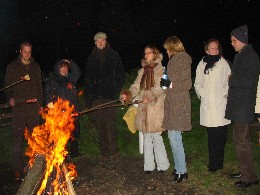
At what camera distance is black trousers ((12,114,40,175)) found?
6586 mm

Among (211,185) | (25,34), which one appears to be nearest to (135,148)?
(211,185)

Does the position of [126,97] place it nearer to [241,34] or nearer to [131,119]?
[131,119]

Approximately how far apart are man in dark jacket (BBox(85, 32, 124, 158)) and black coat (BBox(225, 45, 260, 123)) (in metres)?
2.64

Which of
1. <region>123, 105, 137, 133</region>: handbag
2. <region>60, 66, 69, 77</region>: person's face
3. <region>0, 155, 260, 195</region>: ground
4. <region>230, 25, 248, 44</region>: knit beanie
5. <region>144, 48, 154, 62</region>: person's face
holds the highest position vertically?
<region>230, 25, 248, 44</region>: knit beanie

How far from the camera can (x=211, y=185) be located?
19.5 ft

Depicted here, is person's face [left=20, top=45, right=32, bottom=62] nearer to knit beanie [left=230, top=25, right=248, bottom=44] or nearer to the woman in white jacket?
the woman in white jacket

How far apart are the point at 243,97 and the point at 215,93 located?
0.62 meters

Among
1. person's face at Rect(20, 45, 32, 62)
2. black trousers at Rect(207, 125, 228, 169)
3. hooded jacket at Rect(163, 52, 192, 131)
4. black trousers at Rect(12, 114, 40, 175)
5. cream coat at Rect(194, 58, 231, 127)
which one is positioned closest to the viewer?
hooded jacket at Rect(163, 52, 192, 131)

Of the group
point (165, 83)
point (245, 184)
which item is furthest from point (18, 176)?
point (245, 184)

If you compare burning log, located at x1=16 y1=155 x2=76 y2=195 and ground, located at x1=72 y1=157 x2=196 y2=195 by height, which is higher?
burning log, located at x1=16 y1=155 x2=76 y2=195

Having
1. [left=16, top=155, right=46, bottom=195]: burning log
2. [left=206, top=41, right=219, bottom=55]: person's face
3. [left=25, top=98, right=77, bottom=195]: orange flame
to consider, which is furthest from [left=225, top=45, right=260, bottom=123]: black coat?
[left=16, top=155, right=46, bottom=195]: burning log

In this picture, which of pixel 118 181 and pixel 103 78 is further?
pixel 103 78

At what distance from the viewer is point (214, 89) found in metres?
6.10

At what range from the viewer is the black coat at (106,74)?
24.0 ft
